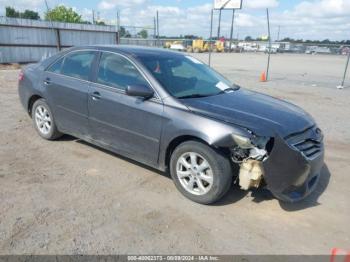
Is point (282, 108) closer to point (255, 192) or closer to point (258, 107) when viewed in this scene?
point (258, 107)

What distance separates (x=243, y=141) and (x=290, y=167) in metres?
0.53

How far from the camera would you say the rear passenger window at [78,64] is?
4.86m

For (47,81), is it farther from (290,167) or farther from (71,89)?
(290,167)

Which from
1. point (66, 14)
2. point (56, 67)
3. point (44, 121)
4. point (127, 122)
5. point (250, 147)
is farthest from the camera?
point (66, 14)

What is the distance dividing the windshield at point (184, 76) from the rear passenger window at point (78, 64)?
0.90 metres

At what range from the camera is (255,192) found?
163 inches

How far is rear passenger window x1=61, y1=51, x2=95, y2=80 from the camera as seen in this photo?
486cm

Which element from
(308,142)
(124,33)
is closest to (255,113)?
(308,142)

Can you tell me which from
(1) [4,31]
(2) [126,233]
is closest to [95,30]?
(1) [4,31]

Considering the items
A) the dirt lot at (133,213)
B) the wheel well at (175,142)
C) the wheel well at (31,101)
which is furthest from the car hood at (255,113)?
the wheel well at (31,101)

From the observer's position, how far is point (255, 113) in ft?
12.5

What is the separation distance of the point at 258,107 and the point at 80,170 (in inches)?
99.4

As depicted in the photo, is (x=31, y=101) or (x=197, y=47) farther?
(x=197, y=47)

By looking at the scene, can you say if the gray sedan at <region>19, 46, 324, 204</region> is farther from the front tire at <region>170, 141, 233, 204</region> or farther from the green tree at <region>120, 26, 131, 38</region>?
the green tree at <region>120, 26, 131, 38</region>
